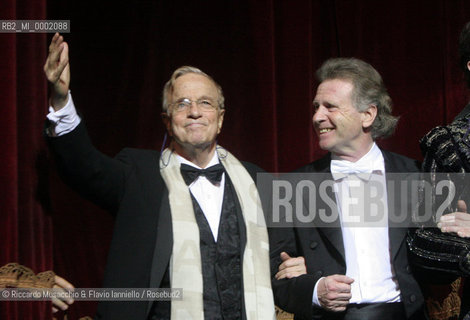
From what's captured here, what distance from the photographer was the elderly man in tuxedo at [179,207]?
2576 mm

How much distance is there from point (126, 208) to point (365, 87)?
1.16 metres

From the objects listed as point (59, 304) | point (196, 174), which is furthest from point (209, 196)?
point (59, 304)

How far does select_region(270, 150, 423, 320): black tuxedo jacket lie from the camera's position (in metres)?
2.85

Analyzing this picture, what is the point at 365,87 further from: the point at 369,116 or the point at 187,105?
the point at 187,105

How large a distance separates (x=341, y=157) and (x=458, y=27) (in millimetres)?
1464

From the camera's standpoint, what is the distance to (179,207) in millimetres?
2779

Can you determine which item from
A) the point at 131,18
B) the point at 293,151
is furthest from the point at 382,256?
the point at 131,18

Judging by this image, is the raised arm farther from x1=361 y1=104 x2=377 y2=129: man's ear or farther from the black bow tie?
x1=361 y1=104 x2=377 y2=129: man's ear

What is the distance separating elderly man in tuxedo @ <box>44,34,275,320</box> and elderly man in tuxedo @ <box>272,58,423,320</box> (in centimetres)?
15

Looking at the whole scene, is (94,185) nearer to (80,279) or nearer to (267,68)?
(80,279)

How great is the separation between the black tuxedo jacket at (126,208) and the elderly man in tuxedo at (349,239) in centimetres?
31

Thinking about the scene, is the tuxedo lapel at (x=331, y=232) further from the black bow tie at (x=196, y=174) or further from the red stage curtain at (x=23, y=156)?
the red stage curtain at (x=23, y=156)

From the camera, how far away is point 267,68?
3.79 metres

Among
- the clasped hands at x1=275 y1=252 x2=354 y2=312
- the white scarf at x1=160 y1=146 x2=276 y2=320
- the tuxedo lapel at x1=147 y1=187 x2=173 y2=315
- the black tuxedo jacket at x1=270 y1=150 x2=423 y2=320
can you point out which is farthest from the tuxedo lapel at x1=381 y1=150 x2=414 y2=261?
the tuxedo lapel at x1=147 y1=187 x2=173 y2=315
